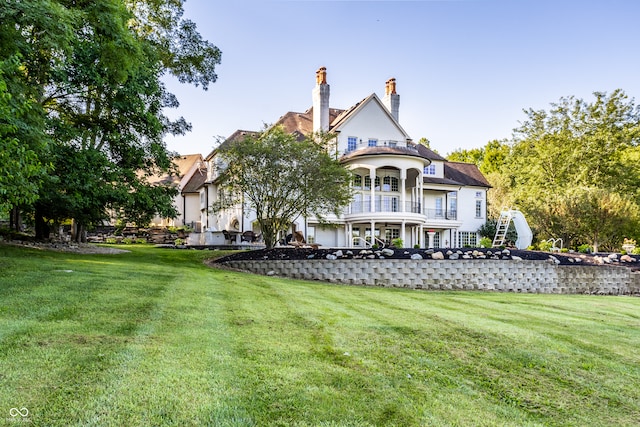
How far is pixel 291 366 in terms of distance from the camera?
357cm

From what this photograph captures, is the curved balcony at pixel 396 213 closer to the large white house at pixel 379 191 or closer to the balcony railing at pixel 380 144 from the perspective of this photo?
the large white house at pixel 379 191

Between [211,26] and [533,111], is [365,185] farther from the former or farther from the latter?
[533,111]

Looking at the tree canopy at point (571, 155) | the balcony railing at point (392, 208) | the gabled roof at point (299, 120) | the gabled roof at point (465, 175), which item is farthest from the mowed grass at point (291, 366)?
the gabled roof at point (465, 175)

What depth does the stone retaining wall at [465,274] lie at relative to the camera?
1427cm

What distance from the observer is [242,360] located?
3.62 meters

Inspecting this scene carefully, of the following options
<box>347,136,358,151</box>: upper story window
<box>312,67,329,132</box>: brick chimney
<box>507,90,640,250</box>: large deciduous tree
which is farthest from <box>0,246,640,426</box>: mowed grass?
<box>507,90,640,250</box>: large deciduous tree

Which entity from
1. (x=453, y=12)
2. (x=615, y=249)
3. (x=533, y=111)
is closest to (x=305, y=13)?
(x=453, y=12)

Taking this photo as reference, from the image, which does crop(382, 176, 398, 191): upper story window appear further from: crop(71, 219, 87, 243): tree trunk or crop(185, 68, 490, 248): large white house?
crop(71, 219, 87, 243): tree trunk

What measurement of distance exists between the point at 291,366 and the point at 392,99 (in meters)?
27.5

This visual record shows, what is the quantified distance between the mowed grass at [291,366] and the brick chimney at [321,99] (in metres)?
21.7

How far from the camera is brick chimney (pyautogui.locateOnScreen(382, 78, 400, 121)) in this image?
94.6ft

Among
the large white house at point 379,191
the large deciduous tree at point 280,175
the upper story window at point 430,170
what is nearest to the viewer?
the large deciduous tree at point 280,175

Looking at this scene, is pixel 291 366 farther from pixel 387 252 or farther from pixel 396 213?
pixel 396 213

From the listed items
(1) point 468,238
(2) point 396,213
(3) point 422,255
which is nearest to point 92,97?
(3) point 422,255
